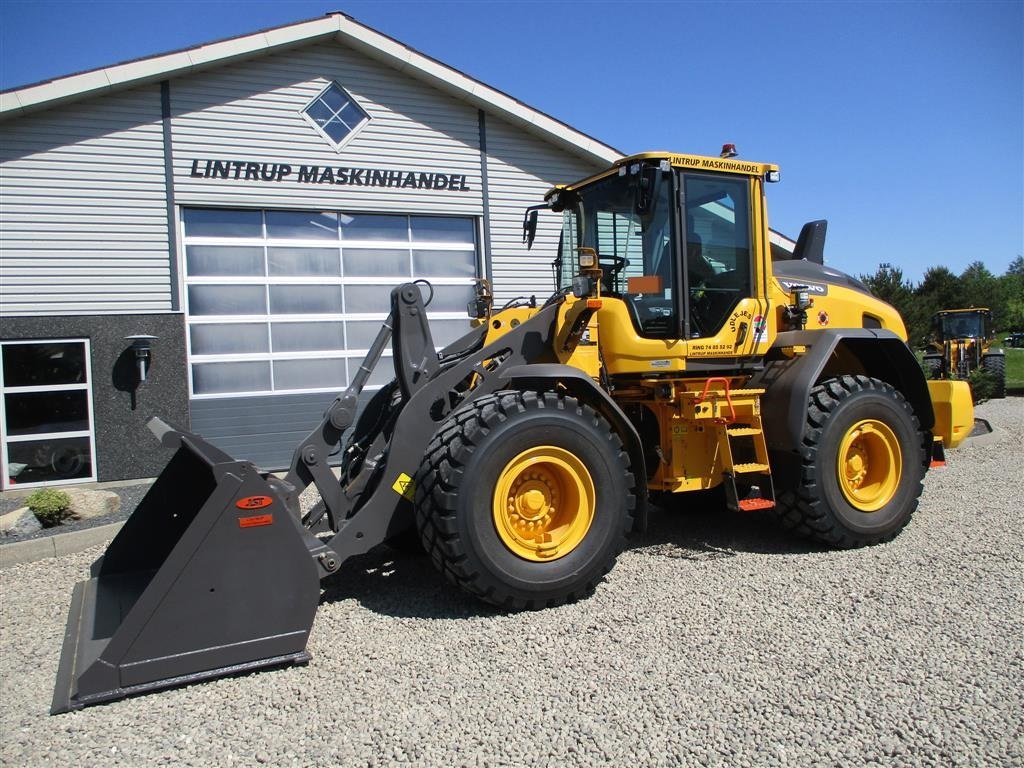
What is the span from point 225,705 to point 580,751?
1.58 meters

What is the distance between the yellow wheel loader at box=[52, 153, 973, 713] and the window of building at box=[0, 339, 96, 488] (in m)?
6.00

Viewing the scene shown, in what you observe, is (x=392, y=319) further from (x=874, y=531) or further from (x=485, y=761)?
(x=874, y=531)

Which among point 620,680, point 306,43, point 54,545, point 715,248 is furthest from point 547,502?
point 306,43

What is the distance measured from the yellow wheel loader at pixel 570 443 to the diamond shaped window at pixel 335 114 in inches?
233

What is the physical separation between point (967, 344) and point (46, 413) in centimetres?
2111

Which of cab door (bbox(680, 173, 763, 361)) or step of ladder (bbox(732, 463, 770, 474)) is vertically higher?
cab door (bbox(680, 173, 763, 361))

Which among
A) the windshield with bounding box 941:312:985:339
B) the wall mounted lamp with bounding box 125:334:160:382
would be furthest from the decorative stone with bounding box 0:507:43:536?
the windshield with bounding box 941:312:985:339

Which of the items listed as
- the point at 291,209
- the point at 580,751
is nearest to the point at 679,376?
the point at 580,751

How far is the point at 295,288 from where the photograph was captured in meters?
10.6

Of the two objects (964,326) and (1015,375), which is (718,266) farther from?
(1015,375)

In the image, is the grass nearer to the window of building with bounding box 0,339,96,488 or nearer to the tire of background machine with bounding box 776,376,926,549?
the tire of background machine with bounding box 776,376,926,549

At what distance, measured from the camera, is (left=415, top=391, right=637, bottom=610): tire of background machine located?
4.04 metres

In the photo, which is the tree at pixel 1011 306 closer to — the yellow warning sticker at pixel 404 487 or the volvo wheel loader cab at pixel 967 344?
the volvo wheel loader cab at pixel 967 344

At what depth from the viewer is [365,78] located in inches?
433
